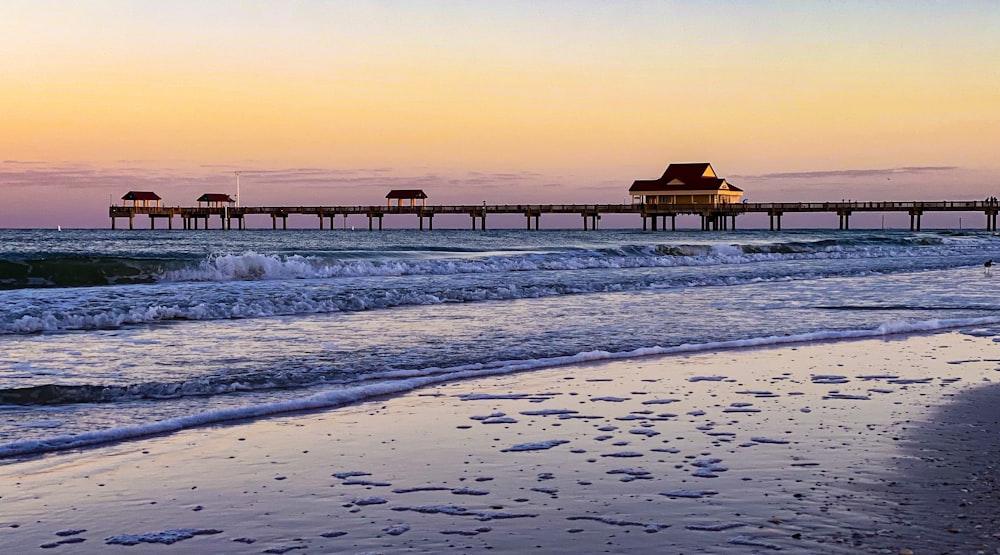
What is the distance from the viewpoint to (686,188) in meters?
90.8

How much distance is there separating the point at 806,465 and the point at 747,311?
9.12m

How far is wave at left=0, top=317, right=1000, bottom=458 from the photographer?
545cm

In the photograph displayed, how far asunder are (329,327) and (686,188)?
82.0 meters

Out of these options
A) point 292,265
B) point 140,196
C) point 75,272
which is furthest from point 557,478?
point 140,196

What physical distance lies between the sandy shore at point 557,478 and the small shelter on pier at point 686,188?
85.2 metres

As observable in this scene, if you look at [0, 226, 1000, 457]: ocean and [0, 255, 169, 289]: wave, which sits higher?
[0, 255, 169, 289]: wave

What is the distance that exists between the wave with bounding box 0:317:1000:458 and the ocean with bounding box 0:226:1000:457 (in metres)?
0.02

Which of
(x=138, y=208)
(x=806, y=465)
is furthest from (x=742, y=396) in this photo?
(x=138, y=208)

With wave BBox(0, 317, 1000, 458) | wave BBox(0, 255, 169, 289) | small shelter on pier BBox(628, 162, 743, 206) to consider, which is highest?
small shelter on pier BBox(628, 162, 743, 206)

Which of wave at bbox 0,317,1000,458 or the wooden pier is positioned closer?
wave at bbox 0,317,1000,458

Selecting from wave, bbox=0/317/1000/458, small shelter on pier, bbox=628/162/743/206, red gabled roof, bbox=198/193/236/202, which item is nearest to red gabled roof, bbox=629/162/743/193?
small shelter on pier, bbox=628/162/743/206

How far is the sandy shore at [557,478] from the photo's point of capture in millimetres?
3645

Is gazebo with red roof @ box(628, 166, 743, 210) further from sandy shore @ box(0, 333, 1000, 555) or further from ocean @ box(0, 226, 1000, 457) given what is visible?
sandy shore @ box(0, 333, 1000, 555)

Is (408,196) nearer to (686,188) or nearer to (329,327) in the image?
(686,188)
